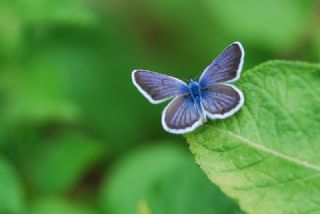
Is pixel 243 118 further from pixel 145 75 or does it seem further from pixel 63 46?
pixel 63 46

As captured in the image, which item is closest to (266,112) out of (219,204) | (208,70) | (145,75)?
(208,70)

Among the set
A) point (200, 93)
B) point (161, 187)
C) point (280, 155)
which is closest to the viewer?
point (280, 155)

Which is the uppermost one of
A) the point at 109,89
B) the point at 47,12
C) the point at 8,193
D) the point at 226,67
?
the point at 47,12

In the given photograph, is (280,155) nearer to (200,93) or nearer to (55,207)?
(200,93)

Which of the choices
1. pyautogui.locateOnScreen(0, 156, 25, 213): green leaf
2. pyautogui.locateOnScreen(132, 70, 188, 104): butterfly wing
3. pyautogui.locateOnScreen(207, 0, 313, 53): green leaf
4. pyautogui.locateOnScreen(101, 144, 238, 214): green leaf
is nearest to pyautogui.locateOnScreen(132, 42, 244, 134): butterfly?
pyautogui.locateOnScreen(132, 70, 188, 104): butterfly wing

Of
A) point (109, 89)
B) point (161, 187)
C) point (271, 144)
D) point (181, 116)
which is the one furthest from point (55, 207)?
point (271, 144)

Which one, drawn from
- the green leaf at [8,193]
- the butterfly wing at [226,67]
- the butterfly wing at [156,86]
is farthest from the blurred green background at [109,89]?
the butterfly wing at [226,67]
